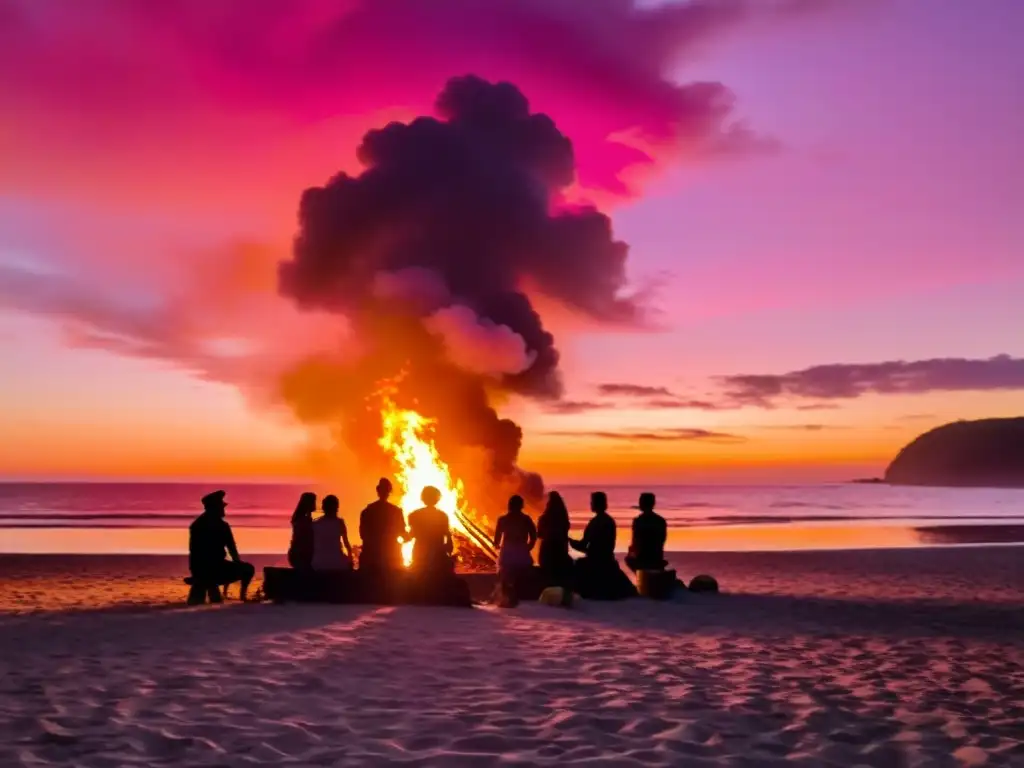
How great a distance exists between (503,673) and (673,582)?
347 inches

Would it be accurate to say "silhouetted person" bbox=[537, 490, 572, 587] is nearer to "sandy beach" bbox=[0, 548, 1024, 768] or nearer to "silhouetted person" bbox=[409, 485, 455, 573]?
"sandy beach" bbox=[0, 548, 1024, 768]

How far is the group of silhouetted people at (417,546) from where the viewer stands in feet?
51.2

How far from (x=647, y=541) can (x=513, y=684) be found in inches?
370

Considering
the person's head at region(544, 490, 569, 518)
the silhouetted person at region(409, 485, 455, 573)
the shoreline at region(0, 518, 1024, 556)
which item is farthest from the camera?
the shoreline at region(0, 518, 1024, 556)

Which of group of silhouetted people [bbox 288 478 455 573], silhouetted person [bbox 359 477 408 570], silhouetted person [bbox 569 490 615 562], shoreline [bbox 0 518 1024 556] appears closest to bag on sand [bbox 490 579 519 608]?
group of silhouetted people [bbox 288 478 455 573]

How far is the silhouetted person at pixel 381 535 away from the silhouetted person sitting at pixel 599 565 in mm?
3325

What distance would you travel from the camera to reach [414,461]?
24.8m

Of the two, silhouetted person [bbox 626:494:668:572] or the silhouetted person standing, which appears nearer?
the silhouetted person standing

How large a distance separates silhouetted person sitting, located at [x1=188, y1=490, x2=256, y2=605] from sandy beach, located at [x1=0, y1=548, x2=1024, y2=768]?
73cm

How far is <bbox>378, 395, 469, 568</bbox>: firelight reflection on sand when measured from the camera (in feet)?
79.9

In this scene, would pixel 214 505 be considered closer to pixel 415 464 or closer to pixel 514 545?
pixel 514 545

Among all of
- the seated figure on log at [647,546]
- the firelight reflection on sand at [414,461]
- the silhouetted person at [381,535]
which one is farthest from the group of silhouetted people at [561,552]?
the firelight reflection on sand at [414,461]

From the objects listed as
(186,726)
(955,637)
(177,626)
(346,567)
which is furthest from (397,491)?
(186,726)

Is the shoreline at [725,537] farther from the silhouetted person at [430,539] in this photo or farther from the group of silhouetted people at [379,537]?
the silhouetted person at [430,539]
